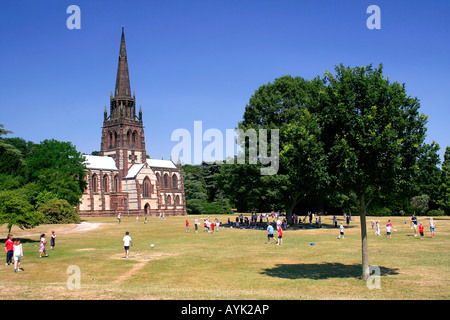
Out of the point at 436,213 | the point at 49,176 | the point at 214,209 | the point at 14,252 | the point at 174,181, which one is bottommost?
the point at 214,209

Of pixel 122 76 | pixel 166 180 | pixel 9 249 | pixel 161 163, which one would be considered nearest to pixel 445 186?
pixel 9 249

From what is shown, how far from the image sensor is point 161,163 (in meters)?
132

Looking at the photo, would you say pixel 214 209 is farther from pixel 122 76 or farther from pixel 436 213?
pixel 436 213

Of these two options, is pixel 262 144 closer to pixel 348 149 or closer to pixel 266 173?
pixel 266 173

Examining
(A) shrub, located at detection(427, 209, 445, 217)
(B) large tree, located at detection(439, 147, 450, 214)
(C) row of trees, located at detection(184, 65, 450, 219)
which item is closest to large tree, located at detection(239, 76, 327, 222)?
(C) row of trees, located at detection(184, 65, 450, 219)

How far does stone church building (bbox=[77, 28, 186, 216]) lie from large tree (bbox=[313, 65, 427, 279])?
93.9 metres

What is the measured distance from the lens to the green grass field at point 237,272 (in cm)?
1655

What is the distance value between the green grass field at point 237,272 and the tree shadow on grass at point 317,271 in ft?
0.16

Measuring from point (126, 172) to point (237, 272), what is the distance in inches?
3879

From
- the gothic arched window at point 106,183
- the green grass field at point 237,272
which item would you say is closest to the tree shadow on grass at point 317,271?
the green grass field at point 237,272

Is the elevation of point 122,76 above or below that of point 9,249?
above

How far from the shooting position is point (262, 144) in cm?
5084
